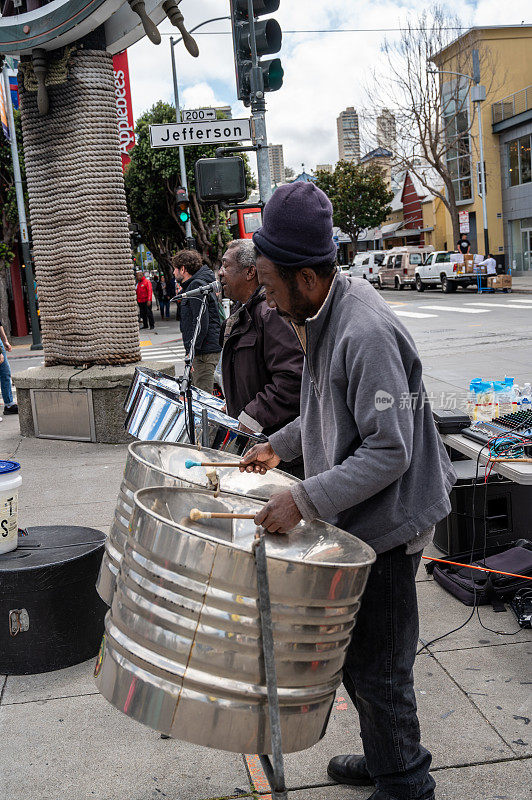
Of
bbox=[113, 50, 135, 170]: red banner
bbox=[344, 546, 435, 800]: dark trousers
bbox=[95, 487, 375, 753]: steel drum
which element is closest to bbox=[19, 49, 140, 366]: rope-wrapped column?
bbox=[344, 546, 435, 800]: dark trousers

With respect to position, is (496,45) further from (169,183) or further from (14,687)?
(14,687)

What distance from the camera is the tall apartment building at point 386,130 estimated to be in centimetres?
3541

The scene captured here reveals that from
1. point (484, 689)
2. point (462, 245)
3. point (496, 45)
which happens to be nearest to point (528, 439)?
point (484, 689)

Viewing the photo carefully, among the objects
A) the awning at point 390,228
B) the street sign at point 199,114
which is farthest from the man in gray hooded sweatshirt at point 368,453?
the awning at point 390,228

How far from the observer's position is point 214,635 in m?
1.59

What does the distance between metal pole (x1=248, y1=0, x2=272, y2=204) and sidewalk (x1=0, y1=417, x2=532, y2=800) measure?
4656 millimetres

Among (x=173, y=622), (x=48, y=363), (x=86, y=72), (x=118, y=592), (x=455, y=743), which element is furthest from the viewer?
(x=48, y=363)

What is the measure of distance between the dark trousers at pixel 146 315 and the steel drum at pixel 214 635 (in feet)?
71.5

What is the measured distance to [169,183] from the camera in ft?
99.6

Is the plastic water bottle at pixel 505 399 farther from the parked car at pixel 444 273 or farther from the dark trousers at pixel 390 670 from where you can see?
the parked car at pixel 444 273

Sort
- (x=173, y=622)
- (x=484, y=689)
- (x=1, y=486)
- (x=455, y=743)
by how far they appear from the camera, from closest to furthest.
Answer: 1. (x=173, y=622)
2. (x=455, y=743)
3. (x=484, y=689)
4. (x=1, y=486)

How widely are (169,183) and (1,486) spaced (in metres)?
28.4

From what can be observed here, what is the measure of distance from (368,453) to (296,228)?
1.88 ft

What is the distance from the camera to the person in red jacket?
72.1 ft
